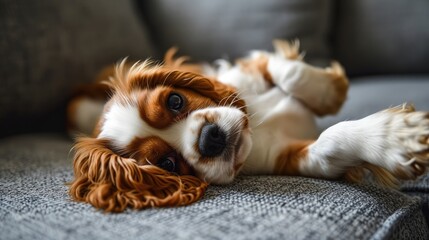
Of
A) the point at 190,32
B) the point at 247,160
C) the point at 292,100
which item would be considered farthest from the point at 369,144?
the point at 190,32

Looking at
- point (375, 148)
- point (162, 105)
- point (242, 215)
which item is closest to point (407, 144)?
point (375, 148)

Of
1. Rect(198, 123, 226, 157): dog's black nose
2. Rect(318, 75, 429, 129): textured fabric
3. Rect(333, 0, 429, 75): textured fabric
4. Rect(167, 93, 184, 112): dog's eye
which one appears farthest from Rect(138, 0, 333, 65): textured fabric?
Rect(198, 123, 226, 157): dog's black nose

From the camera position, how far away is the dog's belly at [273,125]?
1.49m

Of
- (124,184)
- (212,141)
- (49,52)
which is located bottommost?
(124,184)

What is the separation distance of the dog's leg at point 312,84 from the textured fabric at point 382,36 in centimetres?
89

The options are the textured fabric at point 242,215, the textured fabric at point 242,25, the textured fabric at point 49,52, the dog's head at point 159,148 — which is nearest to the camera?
the textured fabric at point 242,215

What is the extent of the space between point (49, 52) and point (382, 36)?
1750 mm

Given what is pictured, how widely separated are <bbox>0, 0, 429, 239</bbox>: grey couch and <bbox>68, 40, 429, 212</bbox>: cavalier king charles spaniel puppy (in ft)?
0.23

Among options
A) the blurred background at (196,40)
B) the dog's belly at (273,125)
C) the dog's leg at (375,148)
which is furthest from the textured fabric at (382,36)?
the dog's leg at (375,148)

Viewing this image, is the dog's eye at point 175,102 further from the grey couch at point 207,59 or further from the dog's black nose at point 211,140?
the grey couch at point 207,59

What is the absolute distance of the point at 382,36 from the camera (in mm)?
2494

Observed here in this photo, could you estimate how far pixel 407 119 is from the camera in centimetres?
116

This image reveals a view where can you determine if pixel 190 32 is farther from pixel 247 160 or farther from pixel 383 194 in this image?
pixel 383 194

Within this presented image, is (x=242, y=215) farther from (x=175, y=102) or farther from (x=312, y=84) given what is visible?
(x=312, y=84)
